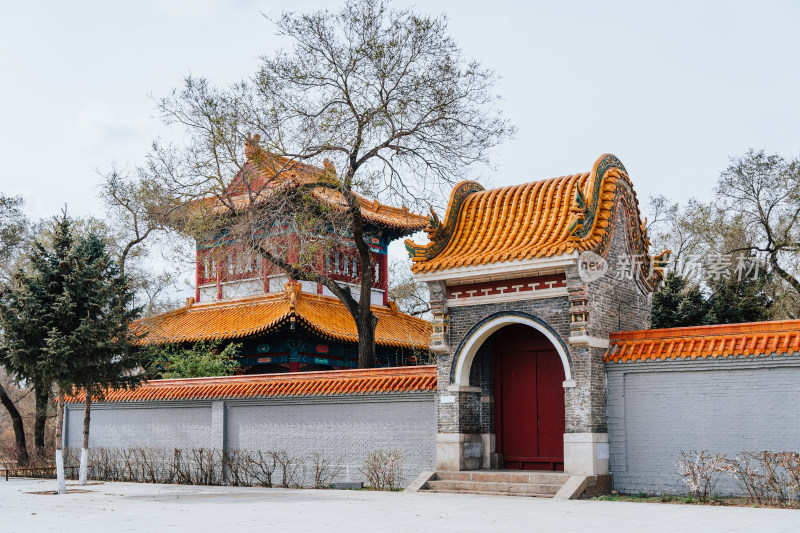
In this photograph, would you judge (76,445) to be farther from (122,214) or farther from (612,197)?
(612,197)

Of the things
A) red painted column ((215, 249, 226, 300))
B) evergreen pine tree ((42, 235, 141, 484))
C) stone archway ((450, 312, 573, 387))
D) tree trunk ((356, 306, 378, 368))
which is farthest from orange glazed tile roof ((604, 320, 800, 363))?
red painted column ((215, 249, 226, 300))

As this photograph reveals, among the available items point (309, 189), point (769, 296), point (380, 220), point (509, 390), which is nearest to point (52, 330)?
point (309, 189)

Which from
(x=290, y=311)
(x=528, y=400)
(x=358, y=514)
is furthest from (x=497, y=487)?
(x=290, y=311)

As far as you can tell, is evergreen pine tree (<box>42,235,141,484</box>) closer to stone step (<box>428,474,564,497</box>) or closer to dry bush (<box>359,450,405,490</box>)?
dry bush (<box>359,450,405,490</box>)

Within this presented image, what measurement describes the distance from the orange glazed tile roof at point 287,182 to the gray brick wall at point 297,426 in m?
4.43

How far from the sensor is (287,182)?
20828 millimetres

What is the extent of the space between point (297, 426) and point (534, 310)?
225 inches

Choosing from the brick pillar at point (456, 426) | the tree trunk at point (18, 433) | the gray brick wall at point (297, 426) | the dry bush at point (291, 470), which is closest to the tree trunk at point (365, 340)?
the gray brick wall at point (297, 426)

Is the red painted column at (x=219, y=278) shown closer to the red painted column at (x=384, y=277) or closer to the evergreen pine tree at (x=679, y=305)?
the red painted column at (x=384, y=277)

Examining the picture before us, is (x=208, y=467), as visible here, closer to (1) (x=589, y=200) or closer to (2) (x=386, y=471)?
(2) (x=386, y=471)

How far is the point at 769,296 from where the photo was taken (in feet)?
83.4

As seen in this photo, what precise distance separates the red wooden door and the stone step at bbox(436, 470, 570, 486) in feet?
2.74

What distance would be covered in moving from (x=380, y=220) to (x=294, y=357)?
471cm

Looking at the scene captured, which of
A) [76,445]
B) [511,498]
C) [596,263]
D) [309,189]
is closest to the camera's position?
[511,498]
